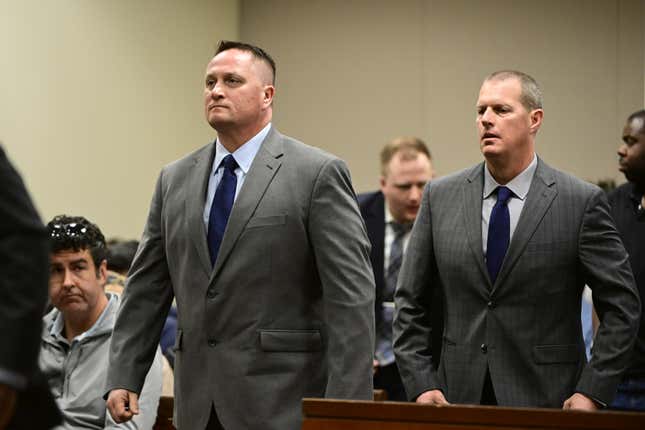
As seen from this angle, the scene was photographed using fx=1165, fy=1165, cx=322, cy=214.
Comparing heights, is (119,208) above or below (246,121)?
below

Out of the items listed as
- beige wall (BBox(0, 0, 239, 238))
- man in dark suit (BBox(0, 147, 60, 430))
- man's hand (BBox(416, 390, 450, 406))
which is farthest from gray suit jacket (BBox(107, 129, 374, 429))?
beige wall (BBox(0, 0, 239, 238))

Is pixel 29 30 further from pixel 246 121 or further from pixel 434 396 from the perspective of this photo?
pixel 434 396

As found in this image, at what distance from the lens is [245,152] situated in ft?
11.2

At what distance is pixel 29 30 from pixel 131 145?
124 centimetres

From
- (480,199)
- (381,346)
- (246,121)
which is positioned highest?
(246,121)

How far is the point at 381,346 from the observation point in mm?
5105

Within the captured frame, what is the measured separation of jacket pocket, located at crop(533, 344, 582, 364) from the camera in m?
3.50

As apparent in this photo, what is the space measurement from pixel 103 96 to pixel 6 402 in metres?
5.69

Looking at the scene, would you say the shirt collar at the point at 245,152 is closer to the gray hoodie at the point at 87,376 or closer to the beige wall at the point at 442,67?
the gray hoodie at the point at 87,376

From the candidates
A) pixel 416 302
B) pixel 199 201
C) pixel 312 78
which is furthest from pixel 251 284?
pixel 312 78

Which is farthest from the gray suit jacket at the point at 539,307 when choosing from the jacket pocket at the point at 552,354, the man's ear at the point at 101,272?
the man's ear at the point at 101,272

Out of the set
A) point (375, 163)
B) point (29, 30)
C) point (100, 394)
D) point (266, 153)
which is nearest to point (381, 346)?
point (100, 394)

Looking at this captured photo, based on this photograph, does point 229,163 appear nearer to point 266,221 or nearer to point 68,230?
point 266,221

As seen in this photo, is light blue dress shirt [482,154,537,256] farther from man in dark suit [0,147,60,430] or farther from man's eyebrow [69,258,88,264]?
man in dark suit [0,147,60,430]
